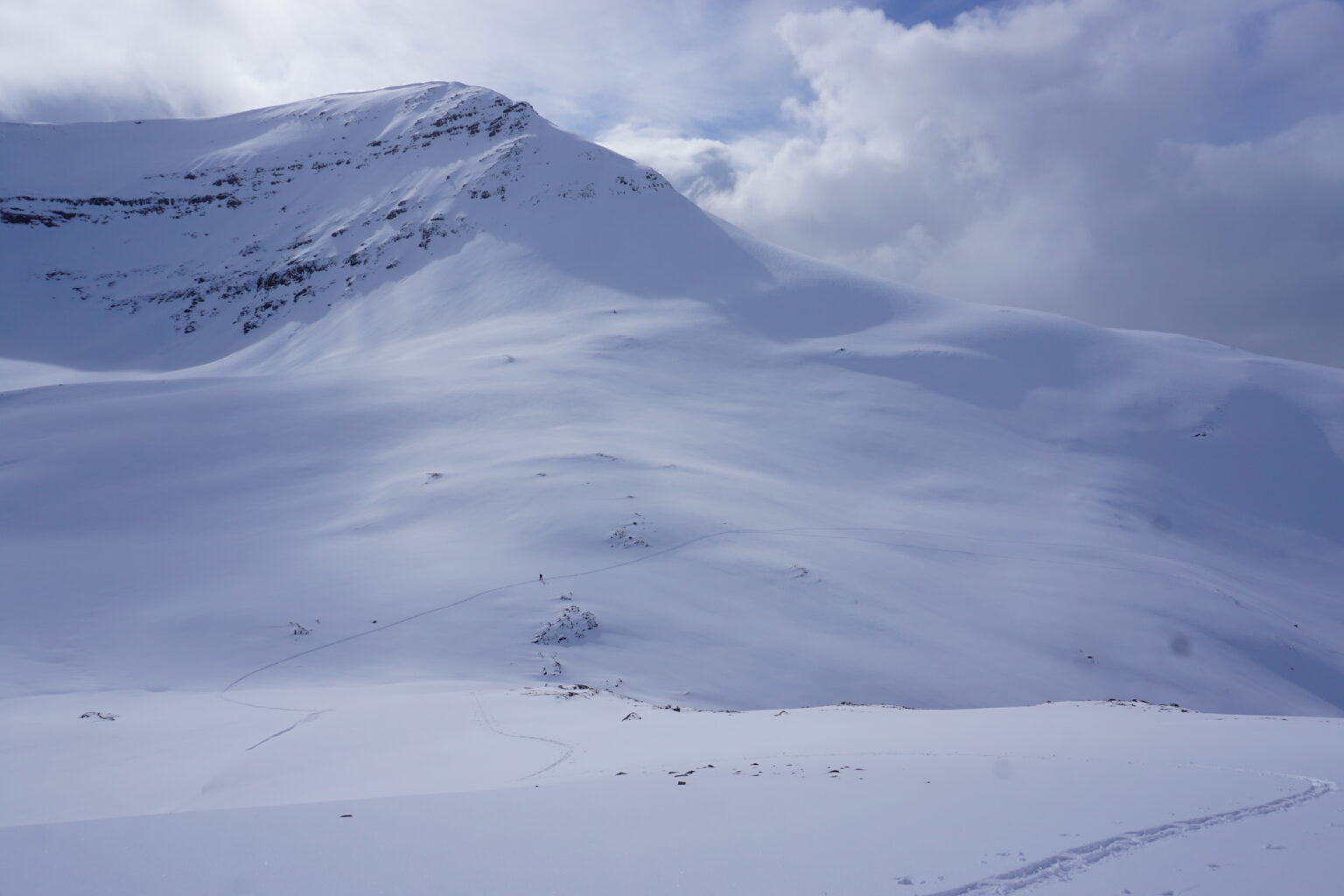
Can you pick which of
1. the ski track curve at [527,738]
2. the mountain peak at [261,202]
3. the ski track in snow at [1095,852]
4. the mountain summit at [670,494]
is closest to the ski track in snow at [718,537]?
the mountain summit at [670,494]

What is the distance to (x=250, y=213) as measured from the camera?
74.1 metres

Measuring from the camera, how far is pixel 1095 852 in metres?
4.37

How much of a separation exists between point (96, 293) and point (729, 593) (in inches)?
2884

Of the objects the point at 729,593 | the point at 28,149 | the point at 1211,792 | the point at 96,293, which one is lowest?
the point at 729,593

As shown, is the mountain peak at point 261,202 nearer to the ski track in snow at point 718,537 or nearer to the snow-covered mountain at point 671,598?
the snow-covered mountain at point 671,598

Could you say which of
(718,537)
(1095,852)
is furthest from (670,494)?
(1095,852)

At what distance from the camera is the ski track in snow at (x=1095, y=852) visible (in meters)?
4.02

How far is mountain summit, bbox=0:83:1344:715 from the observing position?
14789mm

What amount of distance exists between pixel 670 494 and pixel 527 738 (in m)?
13.2

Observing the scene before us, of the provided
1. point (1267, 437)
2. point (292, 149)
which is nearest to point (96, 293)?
point (292, 149)

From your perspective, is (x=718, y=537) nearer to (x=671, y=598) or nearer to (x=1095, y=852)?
(x=671, y=598)

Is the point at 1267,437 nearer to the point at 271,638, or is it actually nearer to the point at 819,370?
the point at 819,370

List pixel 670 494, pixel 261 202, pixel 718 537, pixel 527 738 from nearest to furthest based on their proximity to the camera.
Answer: pixel 527 738 → pixel 718 537 → pixel 670 494 → pixel 261 202

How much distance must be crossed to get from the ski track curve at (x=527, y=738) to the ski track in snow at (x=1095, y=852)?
373 centimetres
